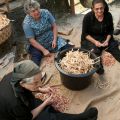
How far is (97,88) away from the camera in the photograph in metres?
4.01

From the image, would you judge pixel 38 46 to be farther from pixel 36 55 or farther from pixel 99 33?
pixel 99 33

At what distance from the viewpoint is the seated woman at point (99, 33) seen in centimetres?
415

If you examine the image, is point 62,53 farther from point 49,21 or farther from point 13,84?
point 13,84

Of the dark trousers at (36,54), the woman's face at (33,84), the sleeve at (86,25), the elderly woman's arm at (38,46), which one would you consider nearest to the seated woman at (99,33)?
the sleeve at (86,25)

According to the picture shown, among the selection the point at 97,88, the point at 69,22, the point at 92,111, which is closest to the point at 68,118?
the point at 92,111

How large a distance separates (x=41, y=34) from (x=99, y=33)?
0.93 metres

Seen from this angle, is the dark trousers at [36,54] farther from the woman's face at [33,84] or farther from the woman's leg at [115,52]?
the woman's face at [33,84]

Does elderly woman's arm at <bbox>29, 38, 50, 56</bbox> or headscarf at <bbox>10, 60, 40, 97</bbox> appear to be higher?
headscarf at <bbox>10, 60, 40, 97</bbox>

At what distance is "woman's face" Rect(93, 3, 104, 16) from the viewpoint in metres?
3.88

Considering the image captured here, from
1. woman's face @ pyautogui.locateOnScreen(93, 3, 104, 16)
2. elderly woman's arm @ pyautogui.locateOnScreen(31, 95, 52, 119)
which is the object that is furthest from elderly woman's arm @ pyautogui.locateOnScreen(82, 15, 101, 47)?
elderly woman's arm @ pyautogui.locateOnScreen(31, 95, 52, 119)

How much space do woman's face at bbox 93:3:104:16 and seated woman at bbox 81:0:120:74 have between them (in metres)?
0.01

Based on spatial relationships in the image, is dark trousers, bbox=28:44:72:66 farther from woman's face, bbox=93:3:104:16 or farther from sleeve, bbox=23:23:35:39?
woman's face, bbox=93:3:104:16

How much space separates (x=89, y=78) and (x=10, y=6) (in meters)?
2.78

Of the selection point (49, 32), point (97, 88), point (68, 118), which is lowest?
point (97, 88)
